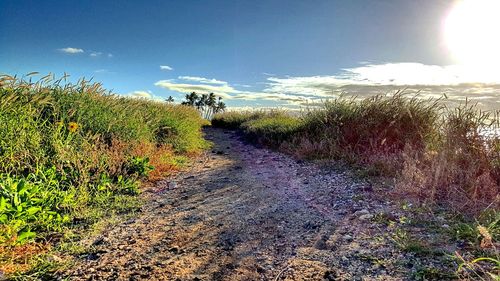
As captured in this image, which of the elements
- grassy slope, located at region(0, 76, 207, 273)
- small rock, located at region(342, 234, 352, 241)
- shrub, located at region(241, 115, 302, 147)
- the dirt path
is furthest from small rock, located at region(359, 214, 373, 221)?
shrub, located at region(241, 115, 302, 147)

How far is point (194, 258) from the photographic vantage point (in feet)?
9.52

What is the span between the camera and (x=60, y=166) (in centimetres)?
426

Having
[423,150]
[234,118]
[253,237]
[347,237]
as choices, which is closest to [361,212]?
[347,237]

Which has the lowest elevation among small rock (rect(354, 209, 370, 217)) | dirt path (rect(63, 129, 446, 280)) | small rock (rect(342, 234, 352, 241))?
dirt path (rect(63, 129, 446, 280))

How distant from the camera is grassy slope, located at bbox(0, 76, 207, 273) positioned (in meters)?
2.99

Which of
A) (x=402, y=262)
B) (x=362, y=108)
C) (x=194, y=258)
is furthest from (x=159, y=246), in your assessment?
(x=362, y=108)

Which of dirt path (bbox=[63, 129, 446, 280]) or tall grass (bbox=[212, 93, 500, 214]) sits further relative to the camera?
tall grass (bbox=[212, 93, 500, 214])

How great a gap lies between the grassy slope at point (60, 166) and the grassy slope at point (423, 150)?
12.0ft

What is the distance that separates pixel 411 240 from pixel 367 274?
826 mm

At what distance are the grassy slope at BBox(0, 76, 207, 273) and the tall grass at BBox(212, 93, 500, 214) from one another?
380cm

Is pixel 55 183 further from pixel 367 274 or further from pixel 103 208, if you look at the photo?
pixel 367 274

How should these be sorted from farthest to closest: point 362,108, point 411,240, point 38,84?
point 362,108 → point 38,84 → point 411,240

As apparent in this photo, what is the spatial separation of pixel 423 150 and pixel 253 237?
443 cm

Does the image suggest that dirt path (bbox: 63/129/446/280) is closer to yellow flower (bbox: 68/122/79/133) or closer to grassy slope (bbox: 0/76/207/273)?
grassy slope (bbox: 0/76/207/273)
